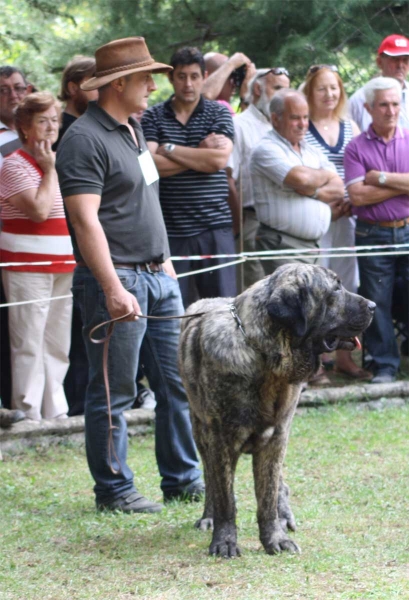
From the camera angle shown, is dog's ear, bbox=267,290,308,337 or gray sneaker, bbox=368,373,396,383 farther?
gray sneaker, bbox=368,373,396,383

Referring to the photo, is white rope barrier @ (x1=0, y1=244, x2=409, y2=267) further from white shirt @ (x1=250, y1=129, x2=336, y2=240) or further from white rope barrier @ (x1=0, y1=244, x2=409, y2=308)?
white shirt @ (x1=250, y1=129, x2=336, y2=240)

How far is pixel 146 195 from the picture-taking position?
224 inches

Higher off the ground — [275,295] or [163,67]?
[163,67]

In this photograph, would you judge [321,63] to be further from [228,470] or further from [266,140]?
[228,470]

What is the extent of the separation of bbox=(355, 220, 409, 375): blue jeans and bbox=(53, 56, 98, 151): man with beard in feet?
8.55

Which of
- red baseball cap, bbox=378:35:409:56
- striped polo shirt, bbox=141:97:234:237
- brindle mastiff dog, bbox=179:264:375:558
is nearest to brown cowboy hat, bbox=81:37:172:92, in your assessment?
brindle mastiff dog, bbox=179:264:375:558

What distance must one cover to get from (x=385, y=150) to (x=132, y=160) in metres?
3.72

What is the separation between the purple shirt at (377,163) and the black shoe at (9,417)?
132 inches

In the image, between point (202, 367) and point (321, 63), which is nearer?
point (202, 367)

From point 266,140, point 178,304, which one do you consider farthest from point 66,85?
point 178,304

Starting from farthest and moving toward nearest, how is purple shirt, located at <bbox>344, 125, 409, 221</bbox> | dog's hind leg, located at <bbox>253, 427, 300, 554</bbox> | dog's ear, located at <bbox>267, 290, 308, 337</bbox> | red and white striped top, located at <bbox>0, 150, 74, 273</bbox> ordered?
1. purple shirt, located at <bbox>344, 125, 409, 221</bbox>
2. red and white striped top, located at <bbox>0, 150, 74, 273</bbox>
3. dog's hind leg, located at <bbox>253, 427, 300, 554</bbox>
4. dog's ear, located at <bbox>267, 290, 308, 337</bbox>

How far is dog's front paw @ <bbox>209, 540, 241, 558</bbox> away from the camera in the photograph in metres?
5.00

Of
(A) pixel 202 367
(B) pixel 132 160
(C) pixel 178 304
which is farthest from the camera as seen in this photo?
(C) pixel 178 304

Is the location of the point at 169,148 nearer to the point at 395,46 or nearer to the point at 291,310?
the point at 395,46
